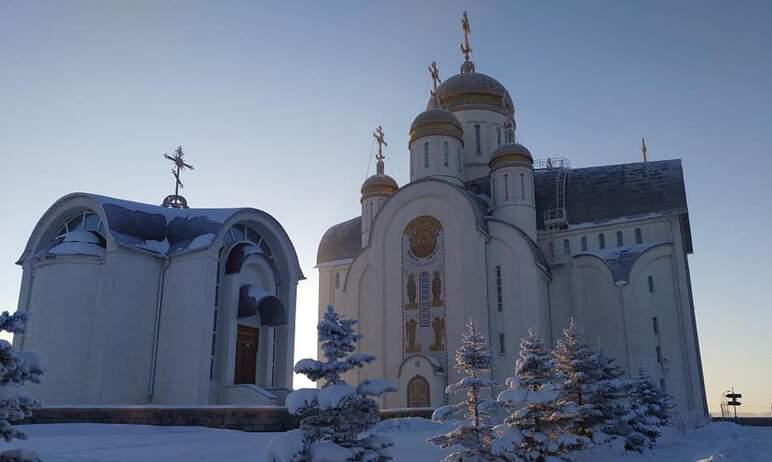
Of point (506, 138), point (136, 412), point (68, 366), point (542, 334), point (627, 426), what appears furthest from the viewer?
point (506, 138)

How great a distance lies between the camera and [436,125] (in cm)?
3159

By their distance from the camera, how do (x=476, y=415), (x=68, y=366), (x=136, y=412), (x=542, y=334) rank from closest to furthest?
(x=476, y=415) → (x=136, y=412) → (x=68, y=366) → (x=542, y=334)

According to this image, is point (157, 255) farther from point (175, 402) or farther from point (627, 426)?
point (627, 426)

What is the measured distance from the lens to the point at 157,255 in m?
19.0

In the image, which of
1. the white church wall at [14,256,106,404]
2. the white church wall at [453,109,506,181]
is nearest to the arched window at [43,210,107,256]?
the white church wall at [14,256,106,404]

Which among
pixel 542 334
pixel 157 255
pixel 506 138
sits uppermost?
pixel 506 138

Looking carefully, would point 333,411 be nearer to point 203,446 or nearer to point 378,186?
point 203,446

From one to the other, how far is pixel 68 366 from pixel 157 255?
378 centimetres

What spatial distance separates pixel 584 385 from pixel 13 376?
10.8m

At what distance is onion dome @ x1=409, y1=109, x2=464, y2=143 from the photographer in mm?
31609

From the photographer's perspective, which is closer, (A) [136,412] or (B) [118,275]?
(A) [136,412]

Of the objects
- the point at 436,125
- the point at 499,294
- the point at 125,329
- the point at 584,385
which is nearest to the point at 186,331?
the point at 125,329

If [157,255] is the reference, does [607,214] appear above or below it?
above

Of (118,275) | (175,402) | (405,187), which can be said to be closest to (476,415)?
(175,402)
